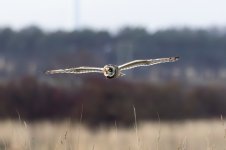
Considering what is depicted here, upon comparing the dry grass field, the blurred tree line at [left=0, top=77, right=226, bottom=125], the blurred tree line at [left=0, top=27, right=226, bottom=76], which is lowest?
the dry grass field

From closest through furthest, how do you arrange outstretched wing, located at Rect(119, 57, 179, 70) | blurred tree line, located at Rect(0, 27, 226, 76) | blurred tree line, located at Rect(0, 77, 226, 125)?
1. outstretched wing, located at Rect(119, 57, 179, 70)
2. blurred tree line, located at Rect(0, 77, 226, 125)
3. blurred tree line, located at Rect(0, 27, 226, 76)

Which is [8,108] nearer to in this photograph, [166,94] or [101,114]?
[101,114]

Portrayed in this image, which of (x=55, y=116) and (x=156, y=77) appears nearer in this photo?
(x=55, y=116)

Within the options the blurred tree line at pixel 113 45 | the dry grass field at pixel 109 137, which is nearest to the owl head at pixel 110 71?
the dry grass field at pixel 109 137

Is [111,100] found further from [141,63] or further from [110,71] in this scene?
[110,71]

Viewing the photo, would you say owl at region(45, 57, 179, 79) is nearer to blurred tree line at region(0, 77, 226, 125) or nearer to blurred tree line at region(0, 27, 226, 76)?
blurred tree line at region(0, 77, 226, 125)

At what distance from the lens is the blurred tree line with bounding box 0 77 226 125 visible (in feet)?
42.8

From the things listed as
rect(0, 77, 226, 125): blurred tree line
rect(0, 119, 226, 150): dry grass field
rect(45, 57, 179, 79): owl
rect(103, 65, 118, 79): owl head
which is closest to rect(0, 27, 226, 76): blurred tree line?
rect(0, 77, 226, 125): blurred tree line

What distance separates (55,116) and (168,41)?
24.6 ft

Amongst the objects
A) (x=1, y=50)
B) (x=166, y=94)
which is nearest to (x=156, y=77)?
(x=166, y=94)

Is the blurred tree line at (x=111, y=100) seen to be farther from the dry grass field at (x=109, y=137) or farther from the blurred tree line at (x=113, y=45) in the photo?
the blurred tree line at (x=113, y=45)

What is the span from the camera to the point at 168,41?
19.3 m

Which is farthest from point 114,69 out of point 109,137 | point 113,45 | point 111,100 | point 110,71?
point 113,45

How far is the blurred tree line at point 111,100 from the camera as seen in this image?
42.8ft
